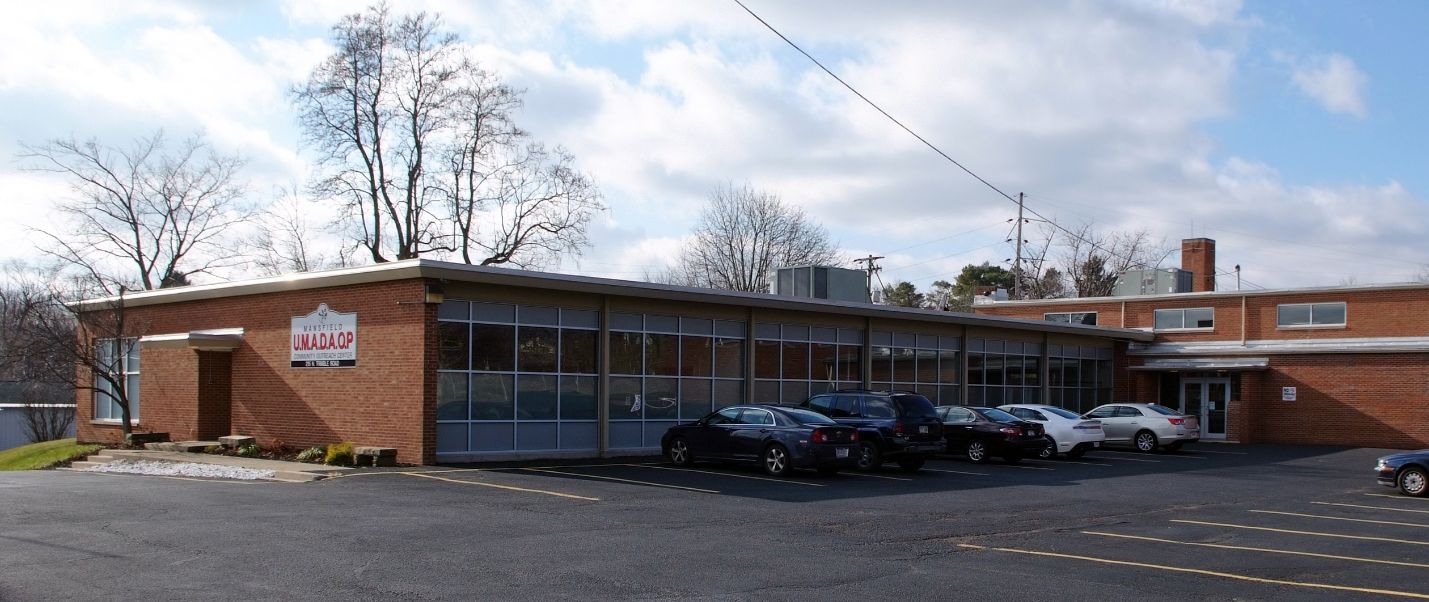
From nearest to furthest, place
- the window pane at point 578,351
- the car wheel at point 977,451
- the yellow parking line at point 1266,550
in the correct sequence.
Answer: the yellow parking line at point 1266,550
the window pane at point 578,351
the car wheel at point 977,451

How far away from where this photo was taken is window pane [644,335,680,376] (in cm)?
2527

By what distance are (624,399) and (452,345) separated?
177 inches

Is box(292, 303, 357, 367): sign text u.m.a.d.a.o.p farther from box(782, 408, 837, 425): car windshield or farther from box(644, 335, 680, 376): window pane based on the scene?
box(782, 408, 837, 425): car windshield

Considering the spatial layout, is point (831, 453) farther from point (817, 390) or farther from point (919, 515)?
point (817, 390)

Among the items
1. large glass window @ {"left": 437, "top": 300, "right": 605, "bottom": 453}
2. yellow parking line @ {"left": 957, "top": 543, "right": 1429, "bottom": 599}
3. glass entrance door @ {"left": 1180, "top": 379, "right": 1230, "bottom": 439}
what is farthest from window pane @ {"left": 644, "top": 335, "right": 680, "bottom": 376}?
glass entrance door @ {"left": 1180, "top": 379, "right": 1230, "bottom": 439}

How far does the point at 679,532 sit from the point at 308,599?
493 cm

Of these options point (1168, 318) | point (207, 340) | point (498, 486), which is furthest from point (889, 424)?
point (1168, 318)

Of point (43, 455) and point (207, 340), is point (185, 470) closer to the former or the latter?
point (207, 340)

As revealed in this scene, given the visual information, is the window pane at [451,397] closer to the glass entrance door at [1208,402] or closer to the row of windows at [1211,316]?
the glass entrance door at [1208,402]

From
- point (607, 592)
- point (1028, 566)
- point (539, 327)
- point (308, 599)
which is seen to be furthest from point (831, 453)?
point (308, 599)

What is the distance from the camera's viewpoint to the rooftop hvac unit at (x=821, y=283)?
33.3 metres

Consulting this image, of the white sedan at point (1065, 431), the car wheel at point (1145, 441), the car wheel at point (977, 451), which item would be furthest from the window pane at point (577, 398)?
the car wheel at point (1145, 441)

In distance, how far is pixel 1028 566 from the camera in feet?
35.8

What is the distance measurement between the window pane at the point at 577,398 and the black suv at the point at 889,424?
15.5ft
